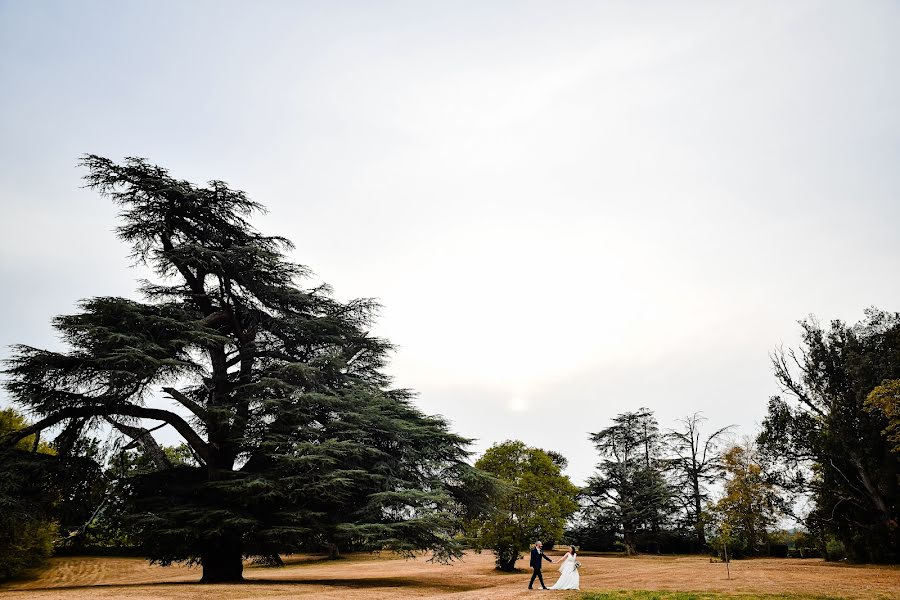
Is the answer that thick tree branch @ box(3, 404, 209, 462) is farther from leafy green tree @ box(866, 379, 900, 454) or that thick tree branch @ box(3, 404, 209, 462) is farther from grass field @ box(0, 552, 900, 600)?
leafy green tree @ box(866, 379, 900, 454)

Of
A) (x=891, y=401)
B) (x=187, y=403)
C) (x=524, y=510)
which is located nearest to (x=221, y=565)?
(x=187, y=403)

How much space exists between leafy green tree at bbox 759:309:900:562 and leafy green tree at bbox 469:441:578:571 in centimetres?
1246

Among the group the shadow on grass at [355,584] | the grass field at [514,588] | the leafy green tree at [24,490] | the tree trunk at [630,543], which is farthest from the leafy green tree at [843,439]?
the leafy green tree at [24,490]

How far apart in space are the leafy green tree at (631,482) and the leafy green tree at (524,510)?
19205mm

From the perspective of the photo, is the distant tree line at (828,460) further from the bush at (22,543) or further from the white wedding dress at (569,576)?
the bush at (22,543)

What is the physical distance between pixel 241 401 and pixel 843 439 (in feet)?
90.9

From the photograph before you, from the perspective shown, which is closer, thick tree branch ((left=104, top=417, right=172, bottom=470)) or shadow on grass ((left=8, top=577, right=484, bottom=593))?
shadow on grass ((left=8, top=577, right=484, bottom=593))

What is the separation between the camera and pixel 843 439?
2688 cm

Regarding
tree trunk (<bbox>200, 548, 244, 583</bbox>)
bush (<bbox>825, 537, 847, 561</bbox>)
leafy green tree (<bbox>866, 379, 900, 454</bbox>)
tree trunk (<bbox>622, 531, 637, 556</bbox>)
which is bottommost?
tree trunk (<bbox>622, 531, 637, 556</bbox>)

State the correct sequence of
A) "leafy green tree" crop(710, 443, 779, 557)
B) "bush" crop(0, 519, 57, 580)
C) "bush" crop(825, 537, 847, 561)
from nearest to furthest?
"bush" crop(0, 519, 57, 580), "leafy green tree" crop(710, 443, 779, 557), "bush" crop(825, 537, 847, 561)

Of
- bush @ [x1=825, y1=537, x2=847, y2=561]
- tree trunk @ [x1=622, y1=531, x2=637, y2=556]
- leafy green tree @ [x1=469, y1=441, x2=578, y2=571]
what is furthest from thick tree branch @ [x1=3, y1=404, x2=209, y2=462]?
tree trunk @ [x1=622, y1=531, x2=637, y2=556]

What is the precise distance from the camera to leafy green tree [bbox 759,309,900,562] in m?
25.4

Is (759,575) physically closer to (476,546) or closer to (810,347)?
(476,546)

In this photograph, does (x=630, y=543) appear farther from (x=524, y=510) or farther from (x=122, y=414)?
(x=122, y=414)
